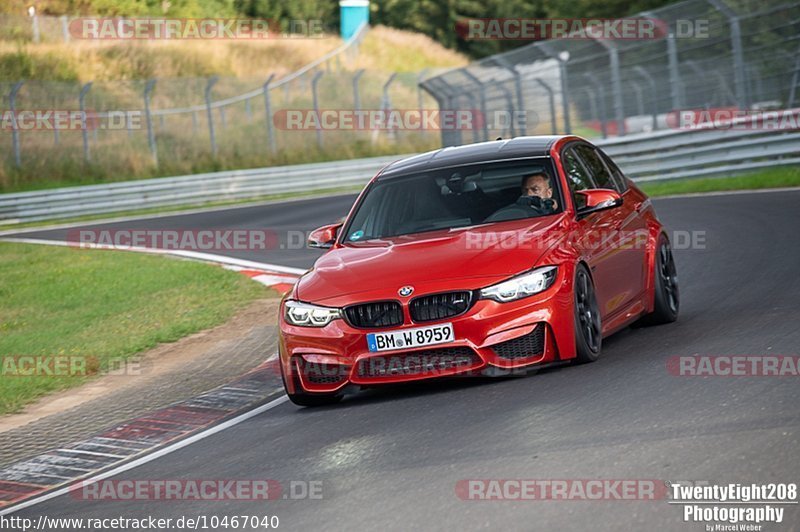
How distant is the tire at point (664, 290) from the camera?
10094 millimetres

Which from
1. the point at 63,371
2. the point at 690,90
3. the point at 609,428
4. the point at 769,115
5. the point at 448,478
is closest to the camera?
the point at 448,478

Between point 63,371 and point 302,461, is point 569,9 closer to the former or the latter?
point 63,371

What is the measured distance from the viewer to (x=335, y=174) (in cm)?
3934

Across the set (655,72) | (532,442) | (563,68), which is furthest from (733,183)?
(532,442)

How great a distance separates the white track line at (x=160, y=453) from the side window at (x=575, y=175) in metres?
2.44

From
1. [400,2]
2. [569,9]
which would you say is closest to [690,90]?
[569,9]

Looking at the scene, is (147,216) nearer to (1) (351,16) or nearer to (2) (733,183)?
(2) (733,183)

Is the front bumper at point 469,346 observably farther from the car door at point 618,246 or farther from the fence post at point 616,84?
the fence post at point 616,84

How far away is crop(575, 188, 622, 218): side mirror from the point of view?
9.10m

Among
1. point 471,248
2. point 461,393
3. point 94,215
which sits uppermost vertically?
point 471,248

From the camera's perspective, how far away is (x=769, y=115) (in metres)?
22.6

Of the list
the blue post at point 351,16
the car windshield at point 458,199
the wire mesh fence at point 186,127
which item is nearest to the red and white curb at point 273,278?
the car windshield at point 458,199

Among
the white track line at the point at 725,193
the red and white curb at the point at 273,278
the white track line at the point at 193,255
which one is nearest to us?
the red and white curb at the point at 273,278

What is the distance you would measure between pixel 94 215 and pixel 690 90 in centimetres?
1660
